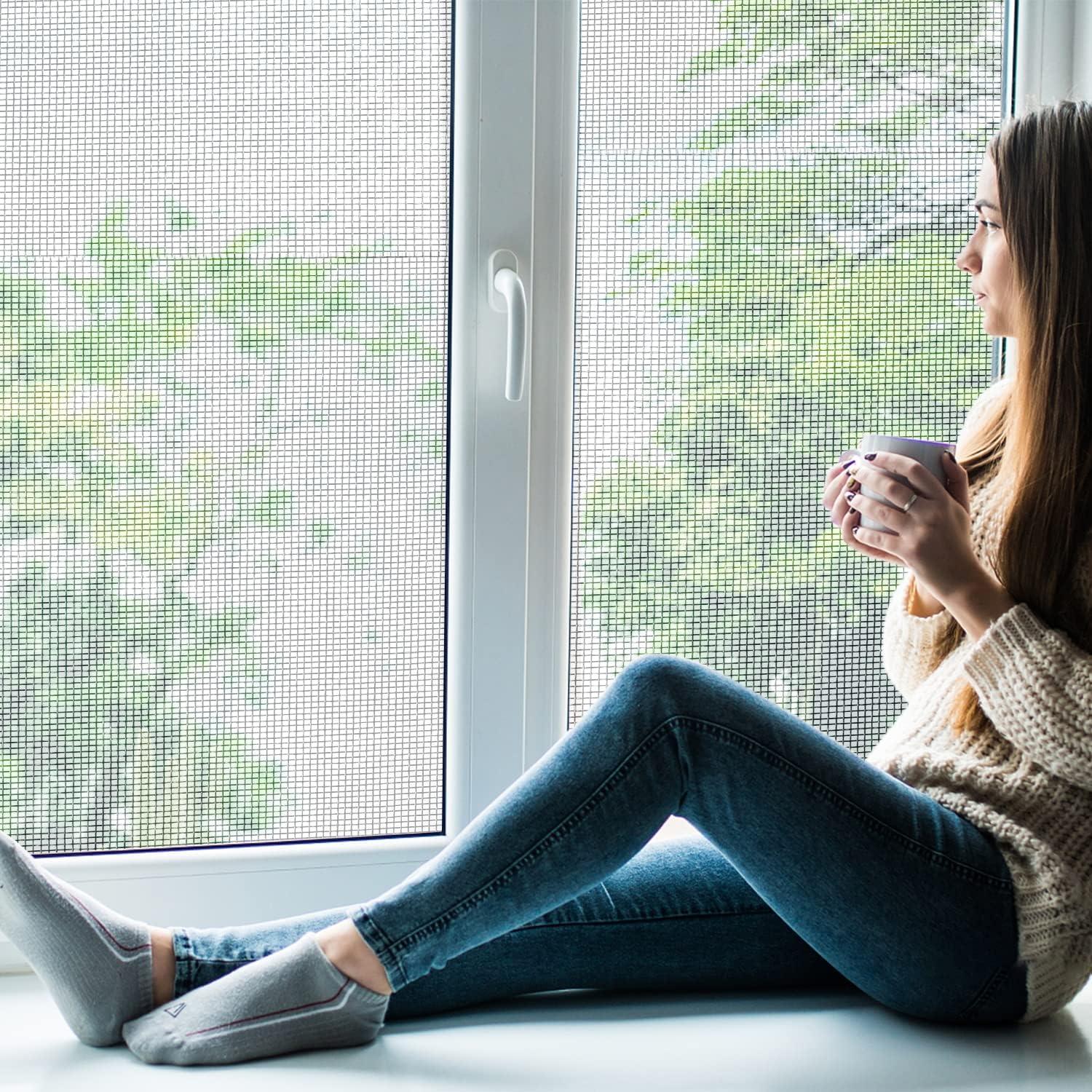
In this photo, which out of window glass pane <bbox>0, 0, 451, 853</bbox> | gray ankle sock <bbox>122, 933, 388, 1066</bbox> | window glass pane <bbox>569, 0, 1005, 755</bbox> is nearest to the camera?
gray ankle sock <bbox>122, 933, 388, 1066</bbox>

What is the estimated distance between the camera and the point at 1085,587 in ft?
3.83

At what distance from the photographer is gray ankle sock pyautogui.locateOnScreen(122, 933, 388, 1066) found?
1079 millimetres

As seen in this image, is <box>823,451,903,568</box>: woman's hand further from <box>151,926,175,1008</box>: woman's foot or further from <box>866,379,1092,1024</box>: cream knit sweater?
<box>151,926,175,1008</box>: woman's foot

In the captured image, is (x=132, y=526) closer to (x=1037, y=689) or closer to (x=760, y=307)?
(x=760, y=307)

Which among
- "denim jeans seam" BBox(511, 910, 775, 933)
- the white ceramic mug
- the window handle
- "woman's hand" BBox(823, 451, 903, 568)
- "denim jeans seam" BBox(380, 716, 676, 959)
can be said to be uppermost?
the window handle

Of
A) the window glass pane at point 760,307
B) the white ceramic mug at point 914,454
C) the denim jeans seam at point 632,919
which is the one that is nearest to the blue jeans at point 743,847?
the denim jeans seam at point 632,919

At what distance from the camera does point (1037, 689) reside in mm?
1105

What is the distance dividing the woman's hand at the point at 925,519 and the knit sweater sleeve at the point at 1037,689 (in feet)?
0.21

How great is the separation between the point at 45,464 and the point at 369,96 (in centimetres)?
58

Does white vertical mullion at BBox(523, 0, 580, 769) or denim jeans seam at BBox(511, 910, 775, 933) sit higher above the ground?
white vertical mullion at BBox(523, 0, 580, 769)

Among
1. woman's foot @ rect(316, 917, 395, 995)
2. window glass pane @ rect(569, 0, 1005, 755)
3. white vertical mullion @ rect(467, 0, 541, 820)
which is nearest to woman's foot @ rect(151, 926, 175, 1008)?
woman's foot @ rect(316, 917, 395, 995)

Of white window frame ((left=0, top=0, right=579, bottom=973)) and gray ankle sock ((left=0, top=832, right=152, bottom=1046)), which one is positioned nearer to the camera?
gray ankle sock ((left=0, top=832, right=152, bottom=1046))

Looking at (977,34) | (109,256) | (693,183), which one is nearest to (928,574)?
(693,183)

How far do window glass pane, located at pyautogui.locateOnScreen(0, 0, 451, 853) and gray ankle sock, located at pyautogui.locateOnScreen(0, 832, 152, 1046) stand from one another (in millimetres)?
360
